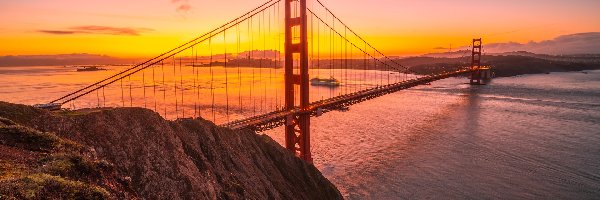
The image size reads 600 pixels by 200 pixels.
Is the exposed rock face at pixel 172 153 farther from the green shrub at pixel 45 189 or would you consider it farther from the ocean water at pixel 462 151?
the ocean water at pixel 462 151

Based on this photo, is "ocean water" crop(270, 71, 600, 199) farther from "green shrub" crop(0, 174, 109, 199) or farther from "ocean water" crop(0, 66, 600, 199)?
"green shrub" crop(0, 174, 109, 199)

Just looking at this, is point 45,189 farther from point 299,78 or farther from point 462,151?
point 462,151

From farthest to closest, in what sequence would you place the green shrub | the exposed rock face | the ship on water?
the ship on water, the exposed rock face, the green shrub

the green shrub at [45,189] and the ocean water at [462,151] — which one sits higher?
the green shrub at [45,189]

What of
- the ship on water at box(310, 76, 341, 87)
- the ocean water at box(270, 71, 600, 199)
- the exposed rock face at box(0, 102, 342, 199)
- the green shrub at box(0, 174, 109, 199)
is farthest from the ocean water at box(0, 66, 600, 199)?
the ship on water at box(310, 76, 341, 87)

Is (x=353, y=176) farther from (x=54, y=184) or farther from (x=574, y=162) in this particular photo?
(x=54, y=184)

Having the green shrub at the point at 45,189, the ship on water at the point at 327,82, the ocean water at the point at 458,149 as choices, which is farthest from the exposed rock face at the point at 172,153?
the ship on water at the point at 327,82

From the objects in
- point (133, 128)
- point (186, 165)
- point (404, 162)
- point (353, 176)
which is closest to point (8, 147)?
point (133, 128)

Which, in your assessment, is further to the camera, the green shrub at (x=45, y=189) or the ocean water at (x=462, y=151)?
the ocean water at (x=462, y=151)
